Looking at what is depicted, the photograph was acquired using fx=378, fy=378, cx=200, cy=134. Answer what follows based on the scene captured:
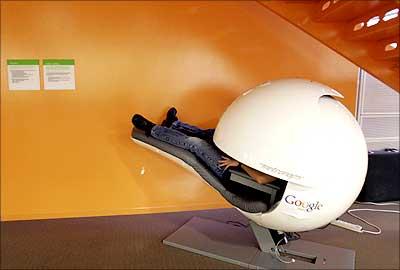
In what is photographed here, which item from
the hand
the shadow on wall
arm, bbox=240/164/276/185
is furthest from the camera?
the shadow on wall

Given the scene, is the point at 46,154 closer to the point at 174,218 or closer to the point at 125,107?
the point at 125,107

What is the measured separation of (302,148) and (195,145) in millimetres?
718

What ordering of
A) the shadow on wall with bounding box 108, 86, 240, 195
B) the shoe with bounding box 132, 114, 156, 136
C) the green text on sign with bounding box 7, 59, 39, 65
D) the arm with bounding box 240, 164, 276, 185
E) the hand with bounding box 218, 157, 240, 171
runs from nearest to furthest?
1. the arm with bounding box 240, 164, 276, 185
2. the hand with bounding box 218, 157, 240, 171
3. the shoe with bounding box 132, 114, 156, 136
4. the green text on sign with bounding box 7, 59, 39, 65
5. the shadow on wall with bounding box 108, 86, 240, 195

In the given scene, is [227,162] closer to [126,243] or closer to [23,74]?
[126,243]

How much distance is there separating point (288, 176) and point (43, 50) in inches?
80.1

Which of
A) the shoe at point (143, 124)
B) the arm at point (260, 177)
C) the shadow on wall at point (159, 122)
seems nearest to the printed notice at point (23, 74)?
the shadow on wall at point (159, 122)

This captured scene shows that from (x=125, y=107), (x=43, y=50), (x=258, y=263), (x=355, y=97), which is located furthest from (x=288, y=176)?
(x=43, y=50)

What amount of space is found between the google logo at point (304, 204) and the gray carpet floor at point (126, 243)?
0.61 metres

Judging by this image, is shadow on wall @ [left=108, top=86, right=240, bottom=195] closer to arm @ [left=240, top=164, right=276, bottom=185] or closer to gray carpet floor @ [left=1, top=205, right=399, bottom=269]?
gray carpet floor @ [left=1, top=205, right=399, bottom=269]

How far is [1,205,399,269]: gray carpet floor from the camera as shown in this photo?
2.29m

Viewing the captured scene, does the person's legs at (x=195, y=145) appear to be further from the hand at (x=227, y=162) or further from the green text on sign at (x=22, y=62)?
the green text on sign at (x=22, y=62)

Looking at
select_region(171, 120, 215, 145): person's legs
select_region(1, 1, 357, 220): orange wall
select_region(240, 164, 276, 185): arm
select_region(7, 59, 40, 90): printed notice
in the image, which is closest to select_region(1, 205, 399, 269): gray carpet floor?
select_region(1, 1, 357, 220): orange wall

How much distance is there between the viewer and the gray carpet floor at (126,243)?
2291 mm

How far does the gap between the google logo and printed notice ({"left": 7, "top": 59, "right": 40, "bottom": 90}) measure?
6.68 feet
